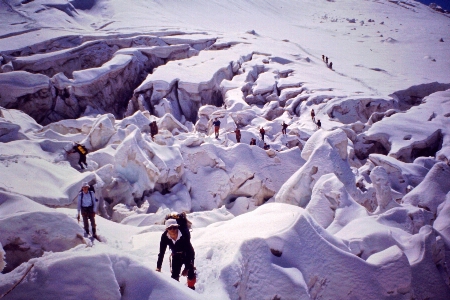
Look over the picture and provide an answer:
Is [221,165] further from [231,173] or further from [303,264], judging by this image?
[303,264]

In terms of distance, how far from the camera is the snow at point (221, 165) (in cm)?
353

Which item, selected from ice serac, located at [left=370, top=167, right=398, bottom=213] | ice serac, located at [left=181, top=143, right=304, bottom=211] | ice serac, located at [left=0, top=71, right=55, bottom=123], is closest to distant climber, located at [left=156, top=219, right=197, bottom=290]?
ice serac, located at [left=370, top=167, right=398, bottom=213]

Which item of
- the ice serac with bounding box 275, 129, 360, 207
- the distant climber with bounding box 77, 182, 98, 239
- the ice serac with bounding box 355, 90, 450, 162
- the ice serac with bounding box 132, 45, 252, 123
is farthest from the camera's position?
the ice serac with bounding box 132, 45, 252, 123

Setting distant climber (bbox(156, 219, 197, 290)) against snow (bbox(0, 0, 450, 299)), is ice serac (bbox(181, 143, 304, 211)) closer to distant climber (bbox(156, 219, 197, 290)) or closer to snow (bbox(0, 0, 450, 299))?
snow (bbox(0, 0, 450, 299))

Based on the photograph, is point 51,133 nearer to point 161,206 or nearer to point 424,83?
point 161,206

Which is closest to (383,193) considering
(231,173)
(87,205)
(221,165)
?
(231,173)

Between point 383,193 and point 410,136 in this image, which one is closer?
point 383,193

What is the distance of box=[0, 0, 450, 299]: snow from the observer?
139 inches

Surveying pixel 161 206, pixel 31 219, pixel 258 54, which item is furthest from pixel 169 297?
pixel 258 54

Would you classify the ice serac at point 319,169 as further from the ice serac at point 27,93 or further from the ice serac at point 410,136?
the ice serac at point 27,93

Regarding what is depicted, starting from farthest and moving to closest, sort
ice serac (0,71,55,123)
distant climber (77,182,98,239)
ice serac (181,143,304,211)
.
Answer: ice serac (0,71,55,123) → ice serac (181,143,304,211) → distant climber (77,182,98,239)

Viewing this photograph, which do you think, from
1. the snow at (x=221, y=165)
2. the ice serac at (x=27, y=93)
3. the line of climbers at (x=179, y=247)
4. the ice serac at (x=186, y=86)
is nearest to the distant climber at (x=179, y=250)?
the line of climbers at (x=179, y=247)

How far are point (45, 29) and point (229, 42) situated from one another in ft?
47.9

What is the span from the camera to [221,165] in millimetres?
9859
